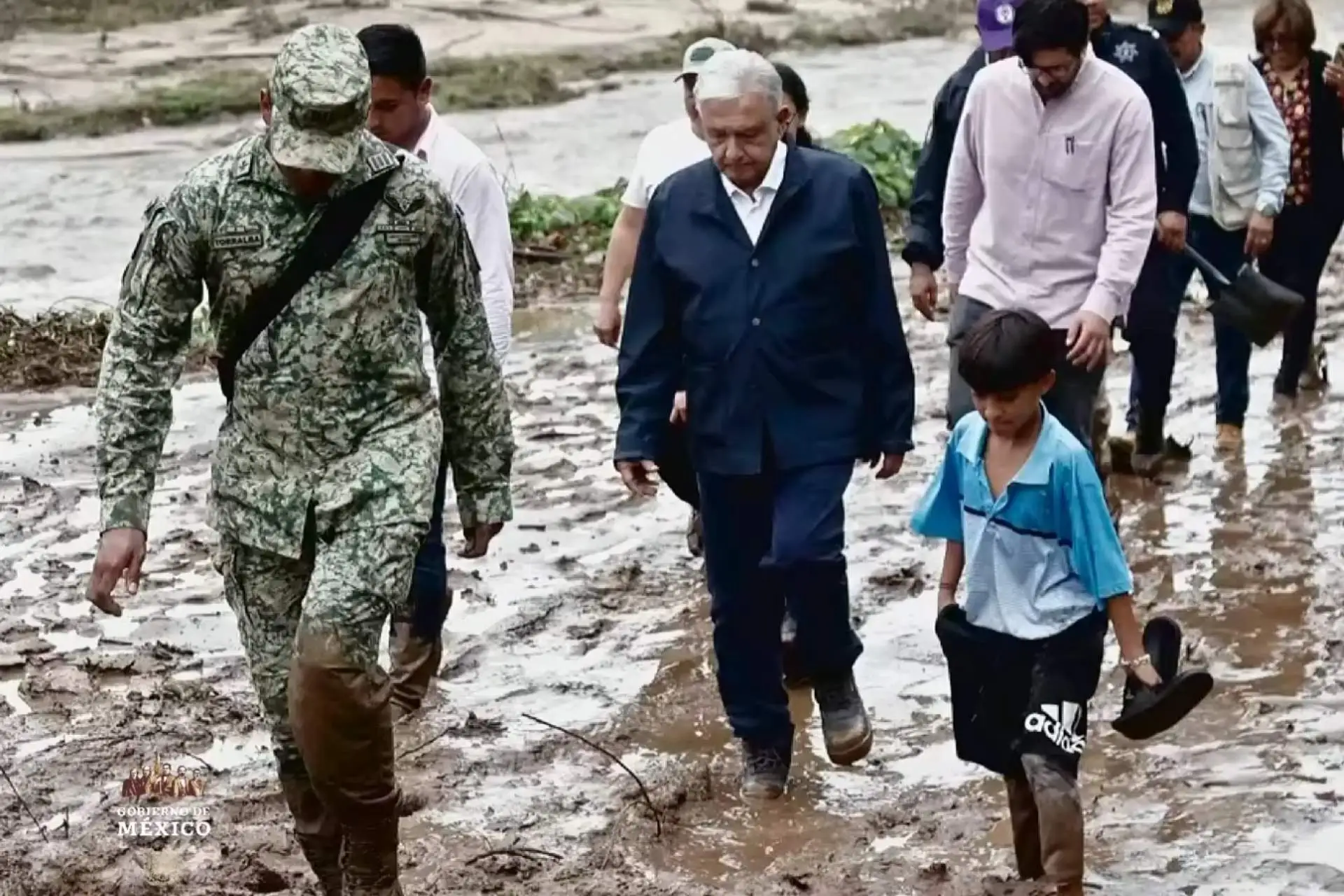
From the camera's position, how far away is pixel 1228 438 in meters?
9.61

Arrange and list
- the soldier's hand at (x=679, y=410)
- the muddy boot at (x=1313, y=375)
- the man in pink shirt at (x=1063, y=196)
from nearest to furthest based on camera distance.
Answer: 1. the soldier's hand at (x=679, y=410)
2. the man in pink shirt at (x=1063, y=196)
3. the muddy boot at (x=1313, y=375)

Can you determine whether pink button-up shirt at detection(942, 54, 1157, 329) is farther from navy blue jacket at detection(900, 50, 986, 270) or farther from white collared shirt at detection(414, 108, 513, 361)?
white collared shirt at detection(414, 108, 513, 361)

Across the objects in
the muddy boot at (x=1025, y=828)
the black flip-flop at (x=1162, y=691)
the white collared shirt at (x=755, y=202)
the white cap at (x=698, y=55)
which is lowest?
the muddy boot at (x=1025, y=828)

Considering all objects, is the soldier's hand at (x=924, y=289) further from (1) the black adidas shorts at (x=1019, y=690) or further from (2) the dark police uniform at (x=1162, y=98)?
(1) the black adidas shorts at (x=1019, y=690)

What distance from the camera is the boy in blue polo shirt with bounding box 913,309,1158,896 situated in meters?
4.88

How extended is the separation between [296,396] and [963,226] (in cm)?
290

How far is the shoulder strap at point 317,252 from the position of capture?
4.71 m

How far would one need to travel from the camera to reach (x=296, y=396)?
15.7 feet

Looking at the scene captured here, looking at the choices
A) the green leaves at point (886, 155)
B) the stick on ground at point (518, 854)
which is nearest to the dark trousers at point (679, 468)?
the stick on ground at point (518, 854)

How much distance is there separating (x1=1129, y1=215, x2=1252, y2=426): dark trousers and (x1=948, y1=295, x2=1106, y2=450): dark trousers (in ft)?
6.59

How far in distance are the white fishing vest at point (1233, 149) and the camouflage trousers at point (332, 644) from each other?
5.42 m

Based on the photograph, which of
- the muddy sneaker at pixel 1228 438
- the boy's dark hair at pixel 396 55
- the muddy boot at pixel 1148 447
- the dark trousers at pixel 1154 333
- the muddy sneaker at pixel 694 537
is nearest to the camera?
the boy's dark hair at pixel 396 55

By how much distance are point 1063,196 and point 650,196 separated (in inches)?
47.5

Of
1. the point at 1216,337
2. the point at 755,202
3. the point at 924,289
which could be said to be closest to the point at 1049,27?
the point at 924,289
